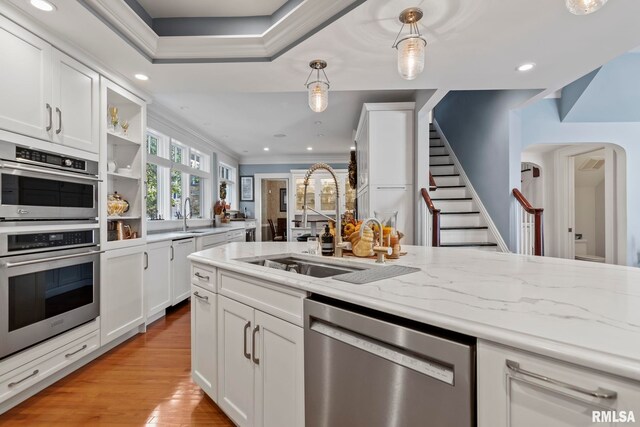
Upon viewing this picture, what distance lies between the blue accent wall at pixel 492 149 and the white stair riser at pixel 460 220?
0.23 m

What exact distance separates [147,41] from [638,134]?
6338 millimetres

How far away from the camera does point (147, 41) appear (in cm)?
235

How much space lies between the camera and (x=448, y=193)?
5016mm

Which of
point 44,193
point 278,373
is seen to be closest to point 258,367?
point 278,373

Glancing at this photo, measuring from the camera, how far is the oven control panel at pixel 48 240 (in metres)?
1.81

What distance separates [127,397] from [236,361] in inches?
41.1

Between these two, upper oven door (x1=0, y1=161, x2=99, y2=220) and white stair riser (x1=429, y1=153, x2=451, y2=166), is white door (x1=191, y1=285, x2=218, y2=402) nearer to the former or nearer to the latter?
upper oven door (x1=0, y1=161, x2=99, y2=220)

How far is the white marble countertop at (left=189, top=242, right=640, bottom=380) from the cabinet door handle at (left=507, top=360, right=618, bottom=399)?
0.17ft

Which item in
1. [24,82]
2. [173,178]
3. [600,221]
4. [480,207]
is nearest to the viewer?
[24,82]

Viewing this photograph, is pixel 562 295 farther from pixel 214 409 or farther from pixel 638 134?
pixel 638 134

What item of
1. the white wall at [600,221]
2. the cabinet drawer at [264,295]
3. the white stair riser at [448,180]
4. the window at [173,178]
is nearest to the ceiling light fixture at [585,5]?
the cabinet drawer at [264,295]

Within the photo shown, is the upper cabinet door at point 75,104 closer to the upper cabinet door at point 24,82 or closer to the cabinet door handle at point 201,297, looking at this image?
the upper cabinet door at point 24,82

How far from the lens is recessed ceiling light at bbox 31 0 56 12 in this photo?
178cm

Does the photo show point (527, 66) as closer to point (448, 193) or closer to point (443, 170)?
point (448, 193)
